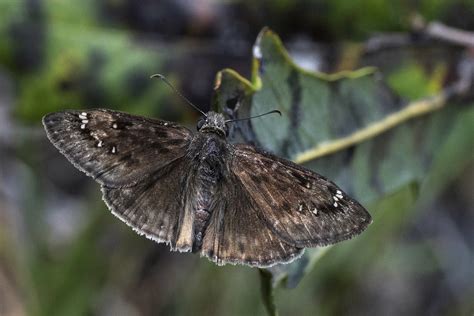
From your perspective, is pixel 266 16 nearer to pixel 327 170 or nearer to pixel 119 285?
pixel 327 170

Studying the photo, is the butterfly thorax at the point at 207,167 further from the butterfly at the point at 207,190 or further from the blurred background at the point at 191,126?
the blurred background at the point at 191,126

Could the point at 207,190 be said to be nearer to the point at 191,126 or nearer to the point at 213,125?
the point at 213,125

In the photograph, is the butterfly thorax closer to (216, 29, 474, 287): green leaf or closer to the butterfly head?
the butterfly head

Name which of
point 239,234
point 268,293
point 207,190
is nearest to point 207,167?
point 207,190

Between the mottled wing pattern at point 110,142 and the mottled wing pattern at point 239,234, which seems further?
the mottled wing pattern at point 110,142

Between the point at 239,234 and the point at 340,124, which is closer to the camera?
the point at 239,234

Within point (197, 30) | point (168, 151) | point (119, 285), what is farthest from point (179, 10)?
point (119, 285)

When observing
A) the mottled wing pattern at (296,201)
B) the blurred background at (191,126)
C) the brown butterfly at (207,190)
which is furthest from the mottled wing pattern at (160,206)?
the blurred background at (191,126)
